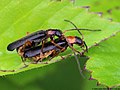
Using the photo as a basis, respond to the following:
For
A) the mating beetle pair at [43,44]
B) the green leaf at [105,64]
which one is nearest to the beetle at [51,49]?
the mating beetle pair at [43,44]

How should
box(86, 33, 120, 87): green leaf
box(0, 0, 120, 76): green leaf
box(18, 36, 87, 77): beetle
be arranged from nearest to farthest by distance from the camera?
1. box(86, 33, 120, 87): green leaf
2. box(18, 36, 87, 77): beetle
3. box(0, 0, 120, 76): green leaf

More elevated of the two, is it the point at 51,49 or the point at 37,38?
the point at 37,38

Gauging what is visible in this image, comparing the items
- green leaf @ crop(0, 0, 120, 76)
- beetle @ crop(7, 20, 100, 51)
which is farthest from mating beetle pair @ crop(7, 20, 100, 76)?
green leaf @ crop(0, 0, 120, 76)

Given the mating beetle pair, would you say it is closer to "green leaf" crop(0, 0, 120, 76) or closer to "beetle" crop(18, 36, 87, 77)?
"beetle" crop(18, 36, 87, 77)

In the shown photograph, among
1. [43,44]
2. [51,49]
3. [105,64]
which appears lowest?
[105,64]

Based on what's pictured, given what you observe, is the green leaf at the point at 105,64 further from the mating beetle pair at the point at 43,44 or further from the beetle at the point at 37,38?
the beetle at the point at 37,38

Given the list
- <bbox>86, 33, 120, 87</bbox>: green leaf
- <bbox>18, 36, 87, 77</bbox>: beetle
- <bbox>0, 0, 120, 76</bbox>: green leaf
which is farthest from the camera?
<bbox>0, 0, 120, 76</bbox>: green leaf

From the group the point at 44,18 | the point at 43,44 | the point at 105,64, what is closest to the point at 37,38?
the point at 43,44

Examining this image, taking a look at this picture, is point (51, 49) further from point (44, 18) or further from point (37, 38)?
point (44, 18)
